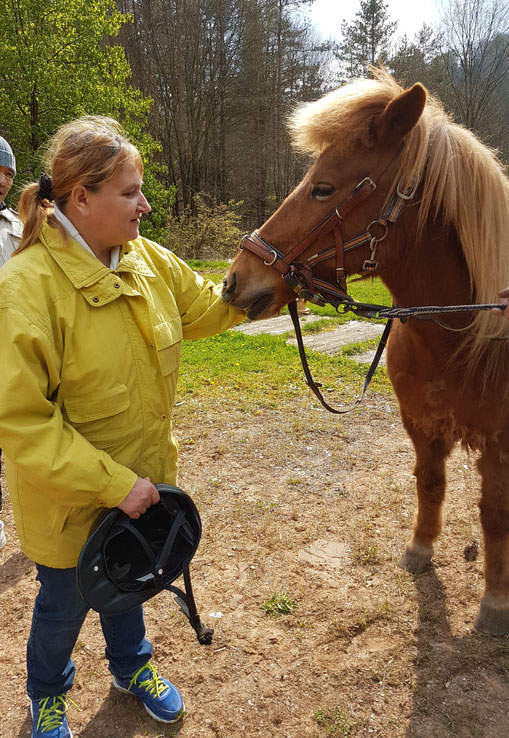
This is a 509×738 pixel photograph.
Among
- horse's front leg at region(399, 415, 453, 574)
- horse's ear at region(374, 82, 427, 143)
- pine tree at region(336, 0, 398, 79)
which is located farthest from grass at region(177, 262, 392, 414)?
pine tree at region(336, 0, 398, 79)

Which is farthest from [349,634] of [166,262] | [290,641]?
[166,262]

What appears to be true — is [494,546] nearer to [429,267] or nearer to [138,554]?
[429,267]

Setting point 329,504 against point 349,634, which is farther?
point 329,504

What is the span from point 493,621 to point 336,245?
77.9 inches

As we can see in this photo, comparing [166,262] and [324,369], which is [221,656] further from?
[324,369]

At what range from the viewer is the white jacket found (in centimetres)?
280

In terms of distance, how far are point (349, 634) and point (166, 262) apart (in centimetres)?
196

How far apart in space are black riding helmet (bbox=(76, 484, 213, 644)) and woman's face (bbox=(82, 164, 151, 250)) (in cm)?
85

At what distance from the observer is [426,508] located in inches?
107

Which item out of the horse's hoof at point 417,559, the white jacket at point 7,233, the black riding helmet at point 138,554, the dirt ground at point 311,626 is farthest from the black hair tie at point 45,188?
the horse's hoof at point 417,559

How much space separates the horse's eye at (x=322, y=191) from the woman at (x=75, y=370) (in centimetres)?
71

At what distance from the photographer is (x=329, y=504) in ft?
10.9

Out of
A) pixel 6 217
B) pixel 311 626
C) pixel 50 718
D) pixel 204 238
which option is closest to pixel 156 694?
pixel 50 718

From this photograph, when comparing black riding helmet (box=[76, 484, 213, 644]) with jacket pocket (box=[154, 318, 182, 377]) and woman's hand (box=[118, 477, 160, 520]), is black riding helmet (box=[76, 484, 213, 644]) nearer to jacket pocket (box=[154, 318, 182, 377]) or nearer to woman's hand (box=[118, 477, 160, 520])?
woman's hand (box=[118, 477, 160, 520])
